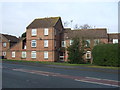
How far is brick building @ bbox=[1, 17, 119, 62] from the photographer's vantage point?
34406 millimetres

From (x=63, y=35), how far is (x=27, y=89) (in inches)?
1217

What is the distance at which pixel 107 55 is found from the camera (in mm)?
23188

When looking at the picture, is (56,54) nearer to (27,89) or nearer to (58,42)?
(58,42)

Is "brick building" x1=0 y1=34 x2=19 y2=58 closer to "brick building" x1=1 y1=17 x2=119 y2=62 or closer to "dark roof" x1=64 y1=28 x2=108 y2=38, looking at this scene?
"brick building" x1=1 y1=17 x2=119 y2=62

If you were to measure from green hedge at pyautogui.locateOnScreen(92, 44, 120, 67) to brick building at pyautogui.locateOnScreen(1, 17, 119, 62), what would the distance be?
9114 millimetres

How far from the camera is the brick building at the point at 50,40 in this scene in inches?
1355

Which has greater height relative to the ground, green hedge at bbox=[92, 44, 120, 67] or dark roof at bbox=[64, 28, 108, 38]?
dark roof at bbox=[64, 28, 108, 38]

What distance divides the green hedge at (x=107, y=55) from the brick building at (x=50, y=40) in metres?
9.11

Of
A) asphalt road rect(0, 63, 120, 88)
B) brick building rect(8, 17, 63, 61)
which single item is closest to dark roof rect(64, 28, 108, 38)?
brick building rect(8, 17, 63, 61)

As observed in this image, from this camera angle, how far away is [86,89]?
8.46 metres

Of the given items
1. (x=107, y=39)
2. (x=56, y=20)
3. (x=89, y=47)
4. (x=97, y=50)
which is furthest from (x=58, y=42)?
(x=97, y=50)

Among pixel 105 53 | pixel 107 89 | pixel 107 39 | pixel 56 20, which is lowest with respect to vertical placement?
pixel 107 89

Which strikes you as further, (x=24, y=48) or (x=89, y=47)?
(x=24, y=48)

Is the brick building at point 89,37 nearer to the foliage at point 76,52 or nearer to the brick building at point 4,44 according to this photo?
the foliage at point 76,52
